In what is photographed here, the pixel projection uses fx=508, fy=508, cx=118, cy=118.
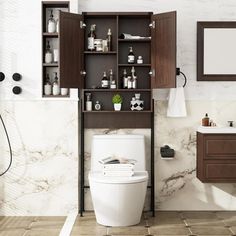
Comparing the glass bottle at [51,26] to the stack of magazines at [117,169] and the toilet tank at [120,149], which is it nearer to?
the toilet tank at [120,149]

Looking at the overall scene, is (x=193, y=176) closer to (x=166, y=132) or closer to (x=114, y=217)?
(x=166, y=132)

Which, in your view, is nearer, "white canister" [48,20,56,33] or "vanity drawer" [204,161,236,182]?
"vanity drawer" [204,161,236,182]

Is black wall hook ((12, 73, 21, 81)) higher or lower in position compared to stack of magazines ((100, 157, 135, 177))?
higher

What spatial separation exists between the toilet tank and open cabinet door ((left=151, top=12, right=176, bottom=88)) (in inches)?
22.7

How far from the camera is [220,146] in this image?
Result: 4.58 m

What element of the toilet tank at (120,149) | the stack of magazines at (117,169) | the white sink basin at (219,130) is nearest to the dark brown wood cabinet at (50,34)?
the toilet tank at (120,149)

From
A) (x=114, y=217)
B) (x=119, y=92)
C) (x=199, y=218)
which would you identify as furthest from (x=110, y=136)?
(x=199, y=218)

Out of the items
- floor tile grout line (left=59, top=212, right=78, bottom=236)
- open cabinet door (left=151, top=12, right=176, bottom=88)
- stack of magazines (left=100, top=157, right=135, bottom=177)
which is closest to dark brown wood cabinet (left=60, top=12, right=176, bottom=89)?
open cabinet door (left=151, top=12, right=176, bottom=88)

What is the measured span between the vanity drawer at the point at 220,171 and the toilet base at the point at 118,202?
65 cm

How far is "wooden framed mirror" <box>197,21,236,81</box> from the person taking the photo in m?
4.84

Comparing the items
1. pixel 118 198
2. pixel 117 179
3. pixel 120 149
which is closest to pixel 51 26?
pixel 120 149

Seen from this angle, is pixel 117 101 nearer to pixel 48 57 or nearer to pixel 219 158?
pixel 48 57

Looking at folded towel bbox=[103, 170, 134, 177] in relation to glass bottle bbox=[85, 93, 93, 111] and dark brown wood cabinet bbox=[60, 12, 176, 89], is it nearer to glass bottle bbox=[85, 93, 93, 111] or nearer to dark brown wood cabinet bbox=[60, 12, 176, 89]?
glass bottle bbox=[85, 93, 93, 111]

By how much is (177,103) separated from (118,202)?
1.16 meters
